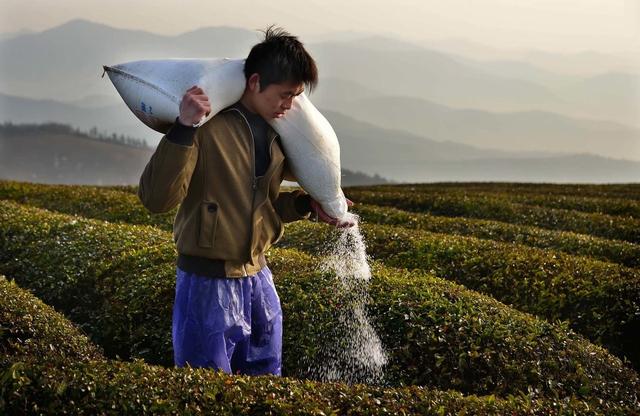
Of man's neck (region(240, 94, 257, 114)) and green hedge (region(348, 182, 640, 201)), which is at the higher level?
man's neck (region(240, 94, 257, 114))

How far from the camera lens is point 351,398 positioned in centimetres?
508

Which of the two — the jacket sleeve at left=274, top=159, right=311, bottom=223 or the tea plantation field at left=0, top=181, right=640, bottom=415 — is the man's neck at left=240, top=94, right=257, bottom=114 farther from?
the tea plantation field at left=0, top=181, right=640, bottom=415

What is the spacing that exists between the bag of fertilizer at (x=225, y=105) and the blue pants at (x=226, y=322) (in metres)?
0.70

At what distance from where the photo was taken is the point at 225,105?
15.6 ft

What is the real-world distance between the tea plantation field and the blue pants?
154 millimetres

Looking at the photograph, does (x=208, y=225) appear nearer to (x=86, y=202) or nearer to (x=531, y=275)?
(x=531, y=275)

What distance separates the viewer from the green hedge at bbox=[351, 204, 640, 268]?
11656 millimetres

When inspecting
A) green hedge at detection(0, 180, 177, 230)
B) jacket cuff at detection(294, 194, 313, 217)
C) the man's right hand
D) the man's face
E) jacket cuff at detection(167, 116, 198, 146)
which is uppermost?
the man's face

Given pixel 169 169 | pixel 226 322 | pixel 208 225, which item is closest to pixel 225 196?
A: pixel 208 225

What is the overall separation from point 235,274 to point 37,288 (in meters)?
5.80

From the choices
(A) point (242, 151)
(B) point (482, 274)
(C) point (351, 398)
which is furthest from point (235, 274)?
(B) point (482, 274)

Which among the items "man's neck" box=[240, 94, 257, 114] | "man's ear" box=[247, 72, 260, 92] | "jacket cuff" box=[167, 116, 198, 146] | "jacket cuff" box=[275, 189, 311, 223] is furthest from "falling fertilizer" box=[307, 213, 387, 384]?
"jacket cuff" box=[167, 116, 198, 146]

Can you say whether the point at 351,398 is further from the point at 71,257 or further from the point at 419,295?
the point at 71,257

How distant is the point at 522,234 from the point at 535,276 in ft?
10.00
